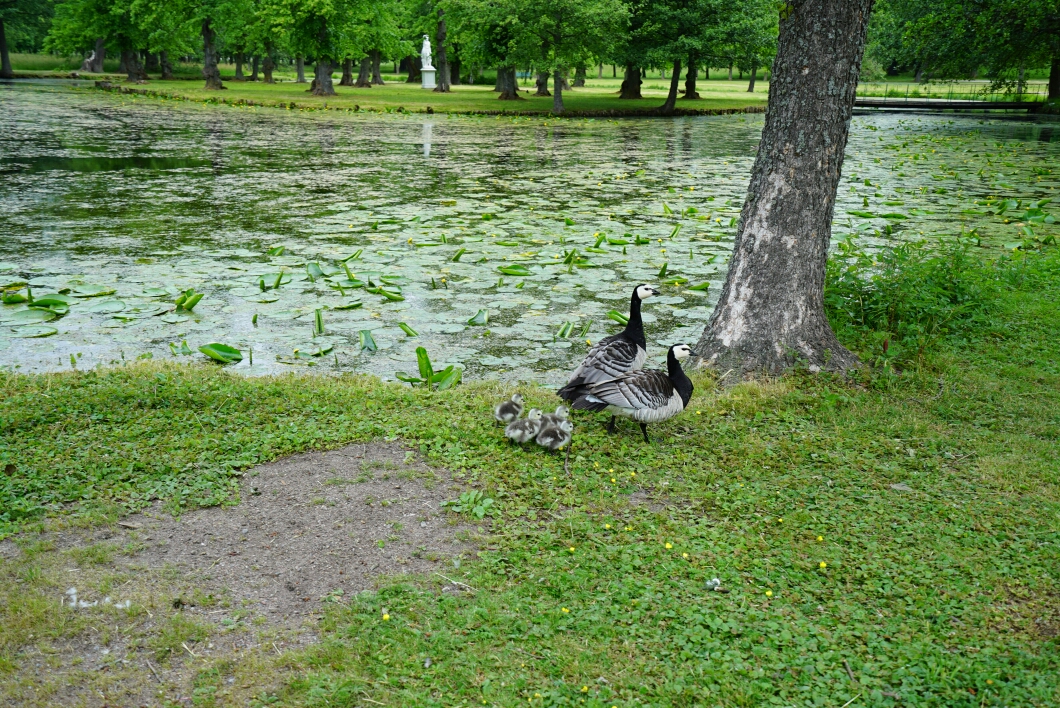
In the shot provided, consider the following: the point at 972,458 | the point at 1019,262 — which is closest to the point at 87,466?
the point at 972,458

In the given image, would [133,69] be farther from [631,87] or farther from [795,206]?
[795,206]

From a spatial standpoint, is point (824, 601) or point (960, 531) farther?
point (960, 531)

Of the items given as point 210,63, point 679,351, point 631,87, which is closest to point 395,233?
point 679,351

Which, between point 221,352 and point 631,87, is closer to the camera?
point 221,352

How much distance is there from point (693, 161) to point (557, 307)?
43.7 ft

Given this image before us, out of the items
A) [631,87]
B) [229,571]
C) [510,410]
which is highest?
[631,87]

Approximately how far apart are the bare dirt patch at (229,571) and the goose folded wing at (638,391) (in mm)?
1229

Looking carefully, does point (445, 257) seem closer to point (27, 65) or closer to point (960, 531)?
point (960, 531)

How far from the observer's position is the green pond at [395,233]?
7.68 m

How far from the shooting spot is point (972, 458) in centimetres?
530

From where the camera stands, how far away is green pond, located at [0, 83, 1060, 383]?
7.68 metres

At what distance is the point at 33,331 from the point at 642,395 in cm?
590

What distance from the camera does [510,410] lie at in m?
5.52

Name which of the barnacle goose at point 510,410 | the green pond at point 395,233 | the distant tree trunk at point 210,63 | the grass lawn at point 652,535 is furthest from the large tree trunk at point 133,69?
the barnacle goose at point 510,410
